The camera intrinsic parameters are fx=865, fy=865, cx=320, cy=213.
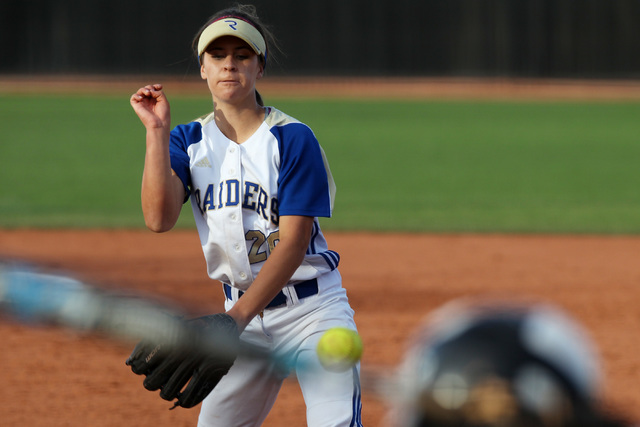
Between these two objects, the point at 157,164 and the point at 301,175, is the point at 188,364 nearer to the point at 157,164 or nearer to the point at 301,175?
the point at 157,164

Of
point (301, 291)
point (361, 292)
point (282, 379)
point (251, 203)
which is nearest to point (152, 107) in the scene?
point (251, 203)

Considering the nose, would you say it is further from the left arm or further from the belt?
the belt

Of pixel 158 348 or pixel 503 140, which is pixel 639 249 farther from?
pixel 503 140

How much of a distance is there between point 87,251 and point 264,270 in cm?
630

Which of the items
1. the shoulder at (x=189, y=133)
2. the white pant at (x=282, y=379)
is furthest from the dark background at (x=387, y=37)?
the white pant at (x=282, y=379)

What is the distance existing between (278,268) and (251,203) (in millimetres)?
337

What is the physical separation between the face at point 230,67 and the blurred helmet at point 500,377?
5.67 feet

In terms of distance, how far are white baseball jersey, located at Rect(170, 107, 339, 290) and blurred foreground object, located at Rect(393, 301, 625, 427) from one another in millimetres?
1569

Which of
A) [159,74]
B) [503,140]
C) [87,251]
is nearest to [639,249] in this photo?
[87,251]

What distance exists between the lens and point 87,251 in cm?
858

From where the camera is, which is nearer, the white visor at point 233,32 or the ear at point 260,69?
the white visor at point 233,32

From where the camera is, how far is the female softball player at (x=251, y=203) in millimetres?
2754

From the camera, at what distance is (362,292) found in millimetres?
7215

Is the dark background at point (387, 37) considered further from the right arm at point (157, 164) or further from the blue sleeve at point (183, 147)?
the right arm at point (157, 164)
